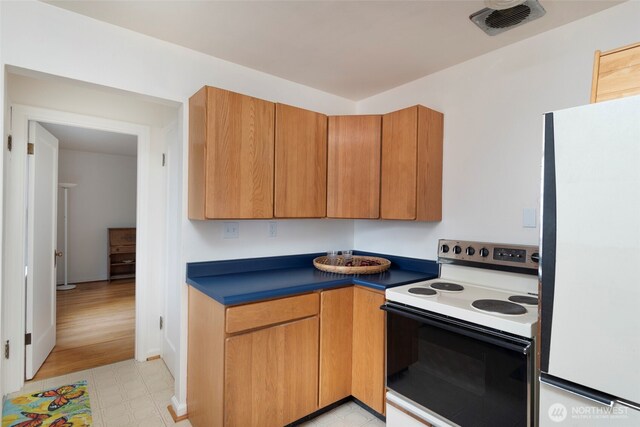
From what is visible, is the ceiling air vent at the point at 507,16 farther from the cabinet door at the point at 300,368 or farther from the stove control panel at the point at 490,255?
the cabinet door at the point at 300,368

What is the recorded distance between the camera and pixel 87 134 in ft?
14.3

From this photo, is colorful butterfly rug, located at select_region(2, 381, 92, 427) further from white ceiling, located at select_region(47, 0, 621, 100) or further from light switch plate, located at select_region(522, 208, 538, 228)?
light switch plate, located at select_region(522, 208, 538, 228)

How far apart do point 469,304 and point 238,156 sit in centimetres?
151

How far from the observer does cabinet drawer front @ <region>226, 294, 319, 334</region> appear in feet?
5.26

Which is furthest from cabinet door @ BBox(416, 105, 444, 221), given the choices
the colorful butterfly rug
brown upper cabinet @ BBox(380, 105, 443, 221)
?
the colorful butterfly rug

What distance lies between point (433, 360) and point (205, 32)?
7.29ft

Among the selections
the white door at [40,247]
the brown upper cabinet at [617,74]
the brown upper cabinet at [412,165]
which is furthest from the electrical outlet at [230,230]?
the brown upper cabinet at [617,74]

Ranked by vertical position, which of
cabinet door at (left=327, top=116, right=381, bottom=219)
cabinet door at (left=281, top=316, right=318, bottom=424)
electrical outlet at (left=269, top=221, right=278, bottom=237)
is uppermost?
cabinet door at (left=327, top=116, right=381, bottom=219)

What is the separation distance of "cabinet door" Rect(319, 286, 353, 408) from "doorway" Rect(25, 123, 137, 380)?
296 centimetres

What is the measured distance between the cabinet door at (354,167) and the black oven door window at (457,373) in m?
0.84

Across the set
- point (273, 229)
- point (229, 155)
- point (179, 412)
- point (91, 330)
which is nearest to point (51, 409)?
point (179, 412)

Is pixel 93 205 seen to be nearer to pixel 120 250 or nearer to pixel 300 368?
pixel 120 250

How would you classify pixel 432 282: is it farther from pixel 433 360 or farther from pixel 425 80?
pixel 425 80

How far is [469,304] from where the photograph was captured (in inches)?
61.3
